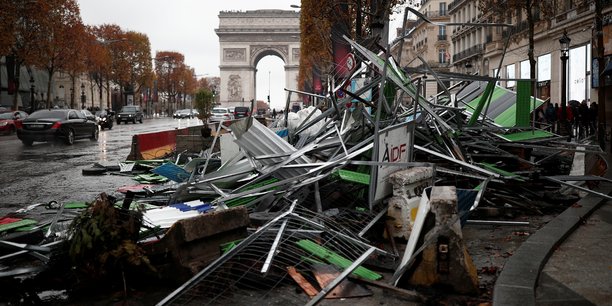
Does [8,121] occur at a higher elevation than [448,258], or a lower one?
higher

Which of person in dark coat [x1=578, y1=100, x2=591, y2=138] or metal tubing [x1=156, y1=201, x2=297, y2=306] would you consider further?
person in dark coat [x1=578, y1=100, x2=591, y2=138]

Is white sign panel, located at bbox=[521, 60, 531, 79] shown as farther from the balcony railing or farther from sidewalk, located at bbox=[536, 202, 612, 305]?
sidewalk, located at bbox=[536, 202, 612, 305]

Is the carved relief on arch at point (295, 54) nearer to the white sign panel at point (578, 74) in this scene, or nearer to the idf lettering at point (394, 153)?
the white sign panel at point (578, 74)

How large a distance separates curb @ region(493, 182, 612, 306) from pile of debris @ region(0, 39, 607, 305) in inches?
10.5

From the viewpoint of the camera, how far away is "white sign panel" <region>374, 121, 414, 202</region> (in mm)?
5781

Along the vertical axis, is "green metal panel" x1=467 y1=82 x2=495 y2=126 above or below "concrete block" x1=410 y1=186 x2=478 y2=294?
above

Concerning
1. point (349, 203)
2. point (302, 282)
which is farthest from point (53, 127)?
point (302, 282)

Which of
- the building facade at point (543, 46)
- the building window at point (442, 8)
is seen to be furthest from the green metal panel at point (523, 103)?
the building window at point (442, 8)

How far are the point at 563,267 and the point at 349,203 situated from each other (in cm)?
235

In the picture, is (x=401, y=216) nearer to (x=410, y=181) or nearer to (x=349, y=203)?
(x=410, y=181)

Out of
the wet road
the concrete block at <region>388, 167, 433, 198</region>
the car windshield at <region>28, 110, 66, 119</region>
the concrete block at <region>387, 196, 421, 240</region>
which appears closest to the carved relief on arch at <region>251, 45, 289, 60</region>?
the car windshield at <region>28, 110, 66, 119</region>

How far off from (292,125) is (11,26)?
32650 millimetres

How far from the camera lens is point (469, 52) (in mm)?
58250

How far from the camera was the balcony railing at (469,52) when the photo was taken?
5556cm
